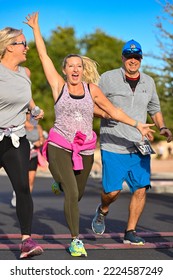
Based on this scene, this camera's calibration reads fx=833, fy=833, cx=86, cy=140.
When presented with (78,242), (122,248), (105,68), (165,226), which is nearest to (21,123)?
(78,242)

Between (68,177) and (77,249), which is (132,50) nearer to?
(68,177)

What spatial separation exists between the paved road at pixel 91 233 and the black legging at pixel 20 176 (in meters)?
0.35

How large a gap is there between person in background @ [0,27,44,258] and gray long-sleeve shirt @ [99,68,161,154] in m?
1.42

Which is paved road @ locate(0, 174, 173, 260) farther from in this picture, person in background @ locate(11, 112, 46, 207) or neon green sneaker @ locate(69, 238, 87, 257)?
person in background @ locate(11, 112, 46, 207)

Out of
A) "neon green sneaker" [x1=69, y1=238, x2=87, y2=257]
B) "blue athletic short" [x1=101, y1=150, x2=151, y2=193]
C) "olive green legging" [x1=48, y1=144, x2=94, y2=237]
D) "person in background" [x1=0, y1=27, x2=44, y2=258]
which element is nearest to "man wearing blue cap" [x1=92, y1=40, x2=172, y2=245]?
"blue athletic short" [x1=101, y1=150, x2=151, y2=193]

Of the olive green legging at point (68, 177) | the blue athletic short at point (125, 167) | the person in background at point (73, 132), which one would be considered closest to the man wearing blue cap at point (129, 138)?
the blue athletic short at point (125, 167)

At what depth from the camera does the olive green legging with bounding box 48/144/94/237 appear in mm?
7273

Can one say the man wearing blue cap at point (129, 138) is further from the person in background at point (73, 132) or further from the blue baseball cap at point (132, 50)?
the person in background at point (73, 132)

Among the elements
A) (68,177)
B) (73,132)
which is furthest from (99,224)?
(73,132)

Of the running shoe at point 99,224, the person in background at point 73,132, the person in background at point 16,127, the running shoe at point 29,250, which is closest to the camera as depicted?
the running shoe at point 29,250

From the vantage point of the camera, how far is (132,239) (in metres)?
8.14

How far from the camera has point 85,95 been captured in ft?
24.5

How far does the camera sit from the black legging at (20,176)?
7.07 meters

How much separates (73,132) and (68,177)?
406 millimetres
